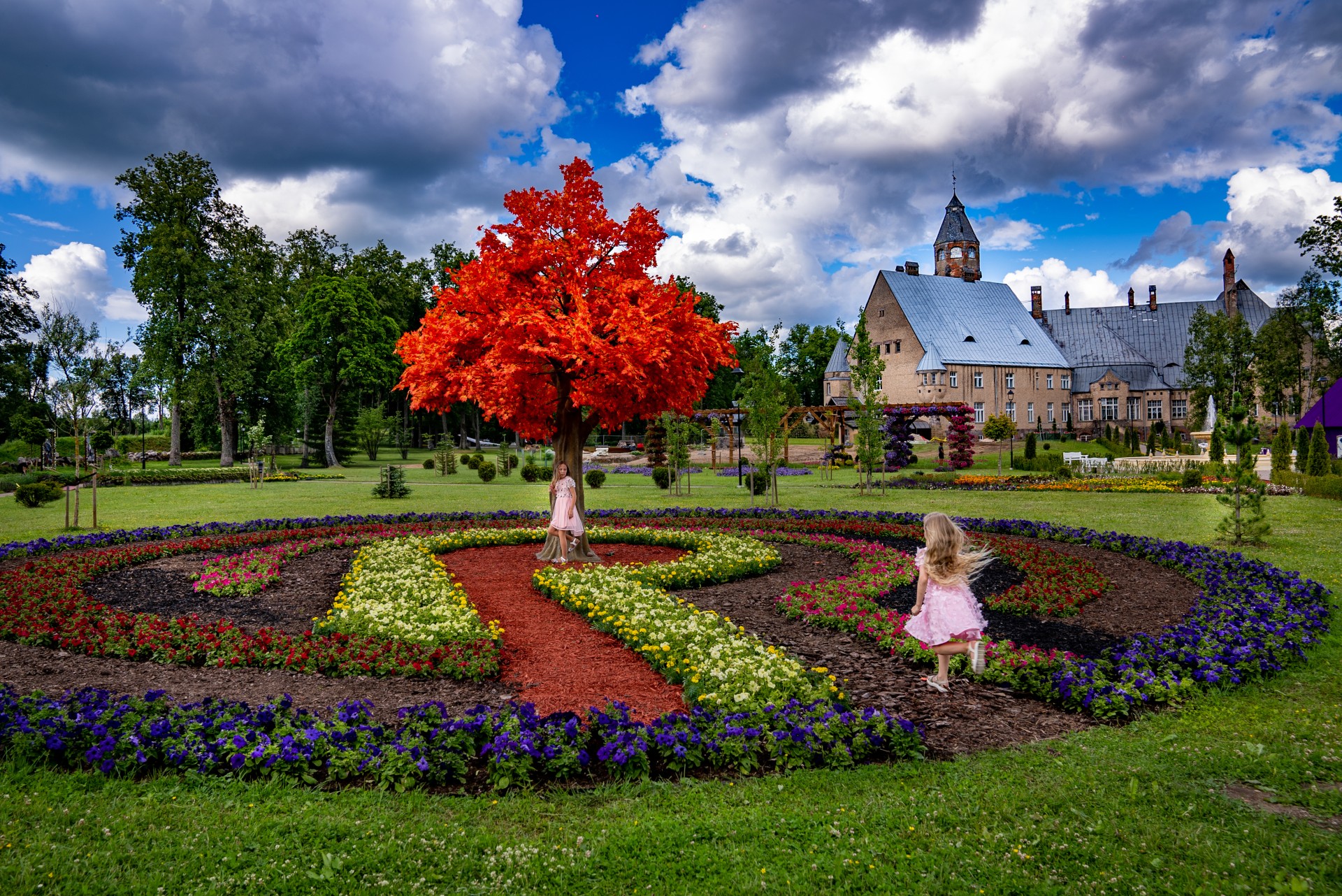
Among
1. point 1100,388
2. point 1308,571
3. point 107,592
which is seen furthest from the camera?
point 1100,388

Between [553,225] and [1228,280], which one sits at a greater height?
[1228,280]

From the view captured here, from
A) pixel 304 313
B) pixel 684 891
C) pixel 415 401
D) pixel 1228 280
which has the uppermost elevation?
pixel 1228 280

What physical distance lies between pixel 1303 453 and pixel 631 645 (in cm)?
3413

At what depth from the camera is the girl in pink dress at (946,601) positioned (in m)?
6.83

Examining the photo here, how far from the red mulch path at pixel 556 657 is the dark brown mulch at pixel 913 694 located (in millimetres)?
1640

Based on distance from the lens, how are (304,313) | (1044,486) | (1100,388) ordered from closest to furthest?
(1044,486) < (304,313) < (1100,388)

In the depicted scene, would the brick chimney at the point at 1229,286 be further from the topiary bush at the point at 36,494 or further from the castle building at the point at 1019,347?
the topiary bush at the point at 36,494

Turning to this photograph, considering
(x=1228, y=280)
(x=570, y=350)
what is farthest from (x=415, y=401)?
(x=1228, y=280)

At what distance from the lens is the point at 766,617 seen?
9578mm

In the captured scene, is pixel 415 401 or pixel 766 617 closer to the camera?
pixel 766 617

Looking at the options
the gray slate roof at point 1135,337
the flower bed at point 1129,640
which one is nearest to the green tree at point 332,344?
the flower bed at point 1129,640

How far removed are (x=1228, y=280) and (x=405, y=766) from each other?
310 ft

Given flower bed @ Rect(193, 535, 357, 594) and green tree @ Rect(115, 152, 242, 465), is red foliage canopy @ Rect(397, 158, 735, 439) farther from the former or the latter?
green tree @ Rect(115, 152, 242, 465)

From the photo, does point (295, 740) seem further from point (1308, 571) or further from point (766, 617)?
point (1308, 571)
